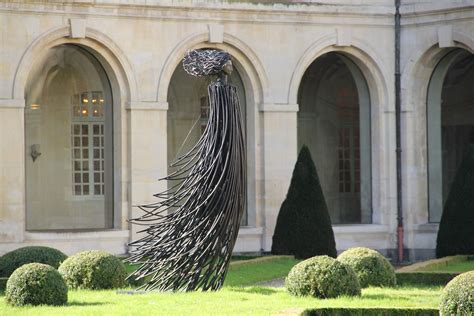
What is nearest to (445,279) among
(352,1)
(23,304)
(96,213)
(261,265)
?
(261,265)

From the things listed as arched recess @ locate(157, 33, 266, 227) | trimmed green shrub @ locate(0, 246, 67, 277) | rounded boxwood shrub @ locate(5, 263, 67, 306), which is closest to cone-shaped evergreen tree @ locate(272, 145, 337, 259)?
arched recess @ locate(157, 33, 266, 227)

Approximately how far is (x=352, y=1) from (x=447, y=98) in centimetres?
654

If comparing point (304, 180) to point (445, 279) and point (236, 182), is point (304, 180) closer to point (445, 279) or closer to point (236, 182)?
point (445, 279)

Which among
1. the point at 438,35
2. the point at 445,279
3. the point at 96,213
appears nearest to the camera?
the point at 445,279

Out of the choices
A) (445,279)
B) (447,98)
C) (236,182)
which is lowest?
(445,279)

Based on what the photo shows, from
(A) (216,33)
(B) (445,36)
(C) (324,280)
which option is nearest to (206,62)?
(C) (324,280)

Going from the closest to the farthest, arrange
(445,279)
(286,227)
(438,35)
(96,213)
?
(445,279) < (286,227) < (438,35) < (96,213)

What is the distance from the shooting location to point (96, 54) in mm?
31031

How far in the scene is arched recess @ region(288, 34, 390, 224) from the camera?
109ft

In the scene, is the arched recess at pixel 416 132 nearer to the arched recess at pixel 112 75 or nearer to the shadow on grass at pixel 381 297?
the arched recess at pixel 112 75

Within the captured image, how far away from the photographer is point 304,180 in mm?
30375

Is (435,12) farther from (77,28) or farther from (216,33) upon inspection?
(77,28)

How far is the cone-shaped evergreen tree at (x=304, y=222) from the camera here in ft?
98.2

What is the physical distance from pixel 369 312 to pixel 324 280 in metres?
1.93
